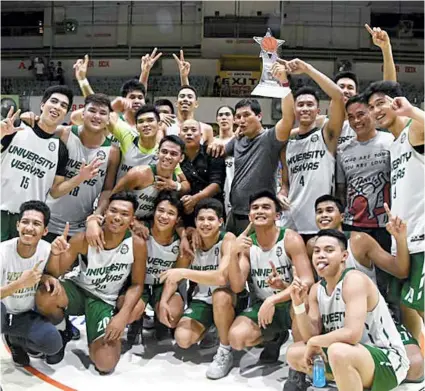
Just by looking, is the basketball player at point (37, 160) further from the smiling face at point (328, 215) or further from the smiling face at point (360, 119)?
the smiling face at point (360, 119)

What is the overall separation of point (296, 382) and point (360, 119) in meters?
1.98

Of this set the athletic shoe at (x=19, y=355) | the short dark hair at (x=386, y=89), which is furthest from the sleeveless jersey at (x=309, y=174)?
the athletic shoe at (x=19, y=355)

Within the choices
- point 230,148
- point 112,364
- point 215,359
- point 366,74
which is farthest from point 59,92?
point 366,74

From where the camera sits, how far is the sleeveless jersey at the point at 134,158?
4.27 metres

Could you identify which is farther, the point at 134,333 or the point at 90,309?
the point at 134,333

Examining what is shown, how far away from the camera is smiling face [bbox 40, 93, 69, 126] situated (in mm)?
3955

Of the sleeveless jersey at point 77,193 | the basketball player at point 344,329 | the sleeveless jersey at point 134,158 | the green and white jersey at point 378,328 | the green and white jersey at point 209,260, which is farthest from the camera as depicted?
the sleeveless jersey at point 134,158

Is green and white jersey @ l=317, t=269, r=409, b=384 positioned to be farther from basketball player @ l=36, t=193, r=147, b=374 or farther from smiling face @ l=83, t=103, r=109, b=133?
smiling face @ l=83, t=103, r=109, b=133

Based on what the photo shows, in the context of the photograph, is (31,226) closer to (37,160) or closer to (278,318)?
(37,160)

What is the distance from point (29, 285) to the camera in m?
3.39

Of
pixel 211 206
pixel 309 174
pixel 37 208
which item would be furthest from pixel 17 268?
pixel 309 174

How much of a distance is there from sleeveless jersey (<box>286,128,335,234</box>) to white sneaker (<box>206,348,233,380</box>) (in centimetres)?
110

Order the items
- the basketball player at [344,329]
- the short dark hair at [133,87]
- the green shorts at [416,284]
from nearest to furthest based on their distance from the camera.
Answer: the basketball player at [344,329] → the green shorts at [416,284] → the short dark hair at [133,87]

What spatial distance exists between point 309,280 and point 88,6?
51.5 feet
